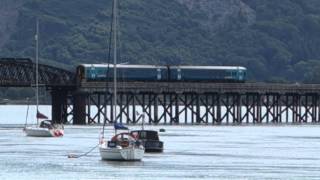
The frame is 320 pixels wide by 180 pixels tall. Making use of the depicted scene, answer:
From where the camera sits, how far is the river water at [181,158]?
106 meters

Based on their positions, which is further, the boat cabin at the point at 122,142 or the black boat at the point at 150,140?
the black boat at the point at 150,140

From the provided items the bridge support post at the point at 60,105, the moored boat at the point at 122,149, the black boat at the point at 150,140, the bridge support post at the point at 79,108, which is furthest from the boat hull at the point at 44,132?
the moored boat at the point at 122,149

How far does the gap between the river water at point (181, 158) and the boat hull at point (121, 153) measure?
673 millimetres

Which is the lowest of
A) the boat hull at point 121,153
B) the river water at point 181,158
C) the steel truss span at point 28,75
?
the river water at point 181,158

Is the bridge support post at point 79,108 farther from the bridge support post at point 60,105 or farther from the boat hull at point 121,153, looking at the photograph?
the boat hull at point 121,153

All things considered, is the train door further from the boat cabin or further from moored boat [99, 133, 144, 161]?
the boat cabin

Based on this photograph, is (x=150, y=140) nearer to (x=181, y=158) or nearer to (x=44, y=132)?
(x=181, y=158)

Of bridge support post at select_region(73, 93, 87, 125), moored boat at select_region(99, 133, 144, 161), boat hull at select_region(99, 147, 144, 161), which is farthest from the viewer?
bridge support post at select_region(73, 93, 87, 125)

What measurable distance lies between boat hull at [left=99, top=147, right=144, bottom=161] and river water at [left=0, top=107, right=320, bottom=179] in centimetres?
67

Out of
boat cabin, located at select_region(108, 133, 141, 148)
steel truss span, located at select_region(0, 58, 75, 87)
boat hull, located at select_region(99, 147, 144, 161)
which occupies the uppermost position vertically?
steel truss span, located at select_region(0, 58, 75, 87)

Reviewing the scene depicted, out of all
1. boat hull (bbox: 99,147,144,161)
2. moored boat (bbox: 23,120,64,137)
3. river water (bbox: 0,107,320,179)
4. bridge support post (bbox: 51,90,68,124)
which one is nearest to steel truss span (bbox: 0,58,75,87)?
bridge support post (bbox: 51,90,68,124)

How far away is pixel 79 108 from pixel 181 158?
233 feet

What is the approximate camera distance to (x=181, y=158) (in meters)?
123

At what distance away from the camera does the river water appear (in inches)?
4158
